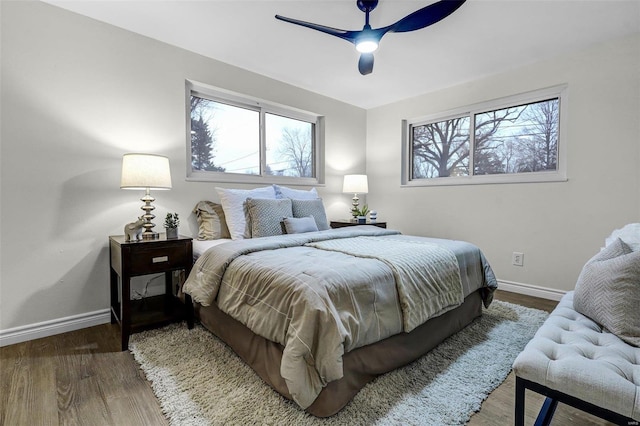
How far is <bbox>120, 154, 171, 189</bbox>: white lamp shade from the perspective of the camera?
82.8 inches

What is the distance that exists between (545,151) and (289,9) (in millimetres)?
2835

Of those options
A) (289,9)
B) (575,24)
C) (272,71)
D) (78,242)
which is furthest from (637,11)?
(78,242)

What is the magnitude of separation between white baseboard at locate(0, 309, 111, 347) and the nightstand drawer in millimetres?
758

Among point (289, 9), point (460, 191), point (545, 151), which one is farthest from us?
point (460, 191)

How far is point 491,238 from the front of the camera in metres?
3.40

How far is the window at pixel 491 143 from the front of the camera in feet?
10.1

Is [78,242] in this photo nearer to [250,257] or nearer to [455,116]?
[250,257]

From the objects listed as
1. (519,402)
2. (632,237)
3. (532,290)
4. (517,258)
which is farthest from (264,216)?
(532,290)

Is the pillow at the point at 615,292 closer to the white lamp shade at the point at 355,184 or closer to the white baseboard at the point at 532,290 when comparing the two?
the white baseboard at the point at 532,290

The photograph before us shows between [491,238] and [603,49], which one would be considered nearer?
[603,49]

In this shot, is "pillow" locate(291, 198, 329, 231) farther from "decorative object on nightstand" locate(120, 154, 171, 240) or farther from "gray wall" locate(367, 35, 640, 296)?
"gray wall" locate(367, 35, 640, 296)

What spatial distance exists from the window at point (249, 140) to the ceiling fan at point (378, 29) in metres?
1.40

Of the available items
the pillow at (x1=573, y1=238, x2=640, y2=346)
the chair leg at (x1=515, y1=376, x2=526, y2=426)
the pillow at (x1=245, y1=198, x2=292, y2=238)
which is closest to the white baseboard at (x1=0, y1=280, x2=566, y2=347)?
the pillow at (x1=245, y1=198, x2=292, y2=238)

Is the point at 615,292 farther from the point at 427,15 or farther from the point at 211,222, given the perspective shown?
the point at 211,222
